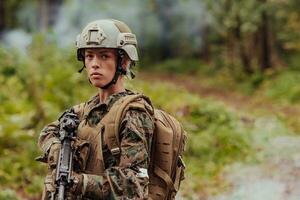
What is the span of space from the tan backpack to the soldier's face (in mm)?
134

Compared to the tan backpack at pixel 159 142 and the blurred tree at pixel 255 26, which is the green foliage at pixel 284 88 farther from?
the tan backpack at pixel 159 142

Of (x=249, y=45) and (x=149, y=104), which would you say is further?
(x=249, y=45)

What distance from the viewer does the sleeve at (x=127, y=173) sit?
2938 millimetres

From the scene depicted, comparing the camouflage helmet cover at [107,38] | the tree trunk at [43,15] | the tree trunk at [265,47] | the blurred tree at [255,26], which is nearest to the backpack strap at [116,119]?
the camouflage helmet cover at [107,38]

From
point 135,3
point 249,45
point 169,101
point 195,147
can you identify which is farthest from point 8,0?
point 195,147

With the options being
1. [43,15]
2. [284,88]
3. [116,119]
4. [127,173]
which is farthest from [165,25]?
[127,173]

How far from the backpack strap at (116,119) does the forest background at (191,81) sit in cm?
206

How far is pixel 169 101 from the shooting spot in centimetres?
1224

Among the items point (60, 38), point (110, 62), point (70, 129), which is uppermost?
point (110, 62)

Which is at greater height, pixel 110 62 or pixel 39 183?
pixel 110 62

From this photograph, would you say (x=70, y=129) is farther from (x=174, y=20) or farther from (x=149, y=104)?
(x=174, y=20)

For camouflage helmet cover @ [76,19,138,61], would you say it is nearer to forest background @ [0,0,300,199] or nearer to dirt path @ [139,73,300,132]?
forest background @ [0,0,300,199]

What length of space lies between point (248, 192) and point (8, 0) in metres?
24.3

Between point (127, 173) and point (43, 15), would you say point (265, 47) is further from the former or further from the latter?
point (127, 173)
